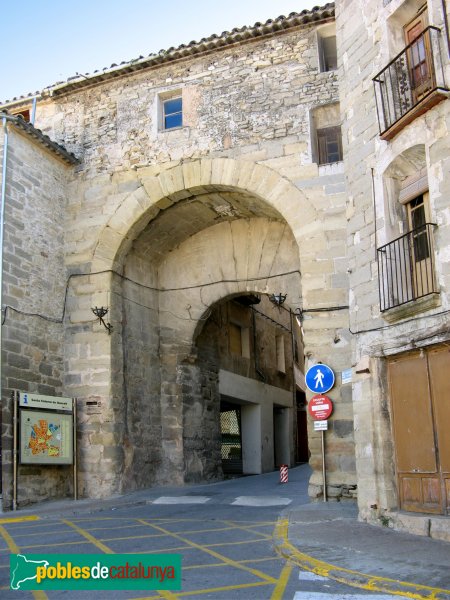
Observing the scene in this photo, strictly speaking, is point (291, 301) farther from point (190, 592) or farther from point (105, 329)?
point (190, 592)

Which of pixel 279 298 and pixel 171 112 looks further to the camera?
pixel 171 112

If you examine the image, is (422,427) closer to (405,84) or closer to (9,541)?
(405,84)

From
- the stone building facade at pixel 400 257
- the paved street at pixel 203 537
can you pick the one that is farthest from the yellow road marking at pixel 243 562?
the stone building facade at pixel 400 257

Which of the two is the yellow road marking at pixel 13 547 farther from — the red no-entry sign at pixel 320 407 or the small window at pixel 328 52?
the small window at pixel 328 52

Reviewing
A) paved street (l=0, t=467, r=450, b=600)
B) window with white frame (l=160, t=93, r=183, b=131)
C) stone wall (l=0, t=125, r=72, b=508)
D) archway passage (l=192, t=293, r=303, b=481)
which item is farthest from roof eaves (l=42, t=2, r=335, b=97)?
paved street (l=0, t=467, r=450, b=600)

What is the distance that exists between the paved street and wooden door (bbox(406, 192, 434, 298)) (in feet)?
9.20

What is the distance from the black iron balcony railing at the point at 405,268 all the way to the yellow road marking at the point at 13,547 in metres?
4.80

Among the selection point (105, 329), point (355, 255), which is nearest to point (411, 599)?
point (355, 255)

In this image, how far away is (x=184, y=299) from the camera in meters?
14.3

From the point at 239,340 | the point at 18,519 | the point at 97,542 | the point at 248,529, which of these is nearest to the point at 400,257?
the point at 248,529

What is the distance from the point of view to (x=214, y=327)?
52.9ft

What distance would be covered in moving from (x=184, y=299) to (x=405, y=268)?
698cm

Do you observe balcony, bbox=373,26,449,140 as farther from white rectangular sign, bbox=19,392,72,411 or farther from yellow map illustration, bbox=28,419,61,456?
yellow map illustration, bbox=28,419,61,456

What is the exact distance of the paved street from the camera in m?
5.10
